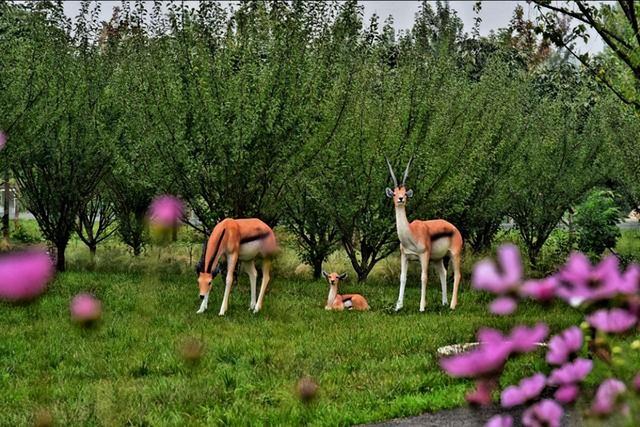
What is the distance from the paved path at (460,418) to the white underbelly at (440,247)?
18.0 ft

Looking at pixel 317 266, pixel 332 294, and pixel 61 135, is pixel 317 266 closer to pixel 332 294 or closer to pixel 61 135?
pixel 332 294

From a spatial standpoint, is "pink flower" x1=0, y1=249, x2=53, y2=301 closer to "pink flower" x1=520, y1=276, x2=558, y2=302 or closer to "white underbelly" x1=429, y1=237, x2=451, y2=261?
"pink flower" x1=520, y1=276, x2=558, y2=302

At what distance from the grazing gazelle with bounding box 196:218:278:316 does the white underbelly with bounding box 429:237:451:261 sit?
2.50m

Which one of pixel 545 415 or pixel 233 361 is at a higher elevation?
pixel 545 415

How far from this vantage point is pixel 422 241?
11094mm

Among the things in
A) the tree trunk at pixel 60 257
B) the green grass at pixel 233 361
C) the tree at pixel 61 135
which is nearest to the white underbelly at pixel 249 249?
the green grass at pixel 233 361

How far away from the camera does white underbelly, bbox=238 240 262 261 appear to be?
10541mm

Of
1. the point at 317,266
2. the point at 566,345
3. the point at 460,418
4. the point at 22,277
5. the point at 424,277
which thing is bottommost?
the point at 317,266

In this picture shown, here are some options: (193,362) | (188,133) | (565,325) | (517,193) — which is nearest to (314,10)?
(188,133)

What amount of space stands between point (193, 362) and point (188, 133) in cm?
1078

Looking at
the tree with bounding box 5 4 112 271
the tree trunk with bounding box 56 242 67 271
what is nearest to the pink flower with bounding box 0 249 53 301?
the tree with bounding box 5 4 112 271

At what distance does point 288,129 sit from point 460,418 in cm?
794

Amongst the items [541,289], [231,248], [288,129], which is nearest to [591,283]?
[541,289]

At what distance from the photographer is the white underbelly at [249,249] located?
34.6 ft
